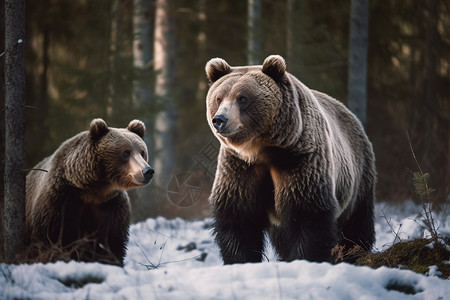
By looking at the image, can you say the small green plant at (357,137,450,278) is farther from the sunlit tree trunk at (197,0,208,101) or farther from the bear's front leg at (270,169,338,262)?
the sunlit tree trunk at (197,0,208,101)

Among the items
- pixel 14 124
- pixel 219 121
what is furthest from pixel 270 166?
pixel 14 124

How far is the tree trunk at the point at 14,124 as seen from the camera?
4945 millimetres

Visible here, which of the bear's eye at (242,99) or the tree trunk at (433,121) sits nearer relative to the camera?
the bear's eye at (242,99)

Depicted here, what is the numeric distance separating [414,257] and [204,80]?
47.7ft

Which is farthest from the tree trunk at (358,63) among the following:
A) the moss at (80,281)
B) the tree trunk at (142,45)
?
the moss at (80,281)

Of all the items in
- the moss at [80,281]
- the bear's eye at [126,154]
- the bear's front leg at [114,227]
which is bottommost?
the bear's front leg at [114,227]

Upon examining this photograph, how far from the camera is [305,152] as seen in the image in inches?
190

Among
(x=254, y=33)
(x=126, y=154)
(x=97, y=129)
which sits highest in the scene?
(x=254, y=33)

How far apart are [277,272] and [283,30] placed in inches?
435

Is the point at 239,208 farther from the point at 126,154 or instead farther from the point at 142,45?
the point at 142,45

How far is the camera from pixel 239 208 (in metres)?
4.97

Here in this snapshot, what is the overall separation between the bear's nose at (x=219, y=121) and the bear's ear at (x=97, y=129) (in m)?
1.75

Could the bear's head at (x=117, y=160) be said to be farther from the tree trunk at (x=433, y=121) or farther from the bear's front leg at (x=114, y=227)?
the tree trunk at (x=433, y=121)

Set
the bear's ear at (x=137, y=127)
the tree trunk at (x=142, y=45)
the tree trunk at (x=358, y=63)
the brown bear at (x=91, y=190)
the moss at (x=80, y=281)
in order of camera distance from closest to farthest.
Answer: the moss at (x=80, y=281) < the brown bear at (x=91, y=190) < the bear's ear at (x=137, y=127) < the tree trunk at (x=358, y=63) < the tree trunk at (x=142, y=45)
